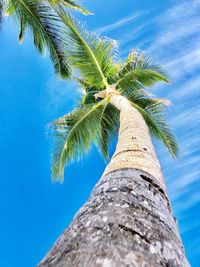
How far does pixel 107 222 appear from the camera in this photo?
1776 millimetres

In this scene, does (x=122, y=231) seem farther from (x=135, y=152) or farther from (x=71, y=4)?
(x=71, y=4)

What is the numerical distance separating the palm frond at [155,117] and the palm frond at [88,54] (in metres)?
1.13

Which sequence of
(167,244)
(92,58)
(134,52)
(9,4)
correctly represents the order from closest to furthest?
(167,244) → (9,4) → (92,58) → (134,52)

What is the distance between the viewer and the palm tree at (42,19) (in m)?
7.87

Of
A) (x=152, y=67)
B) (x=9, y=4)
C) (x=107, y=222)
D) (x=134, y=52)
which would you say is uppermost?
(x=9, y=4)

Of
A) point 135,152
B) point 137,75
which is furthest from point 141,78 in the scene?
point 135,152

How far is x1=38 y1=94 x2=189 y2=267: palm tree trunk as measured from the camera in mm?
1473

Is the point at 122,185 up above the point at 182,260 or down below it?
above

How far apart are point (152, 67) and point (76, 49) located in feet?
7.22

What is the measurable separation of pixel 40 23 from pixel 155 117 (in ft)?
13.2

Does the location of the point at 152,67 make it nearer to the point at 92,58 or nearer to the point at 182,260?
the point at 92,58

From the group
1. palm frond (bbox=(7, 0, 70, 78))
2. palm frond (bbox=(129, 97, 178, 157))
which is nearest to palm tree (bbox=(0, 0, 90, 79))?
palm frond (bbox=(7, 0, 70, 78))

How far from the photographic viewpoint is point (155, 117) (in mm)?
9820

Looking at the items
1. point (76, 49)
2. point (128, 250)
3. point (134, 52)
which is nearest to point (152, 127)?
point (134, 52)
